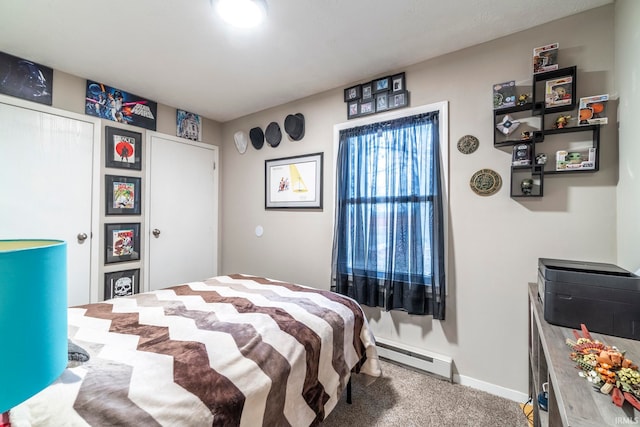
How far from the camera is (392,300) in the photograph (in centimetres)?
221

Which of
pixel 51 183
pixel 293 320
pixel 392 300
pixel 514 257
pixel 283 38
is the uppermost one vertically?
pixel 283 38

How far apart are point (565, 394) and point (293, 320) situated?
1066 mm

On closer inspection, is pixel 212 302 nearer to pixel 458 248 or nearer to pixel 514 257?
pixel 458 248

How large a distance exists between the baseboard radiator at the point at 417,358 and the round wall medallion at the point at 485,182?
1.25 metres

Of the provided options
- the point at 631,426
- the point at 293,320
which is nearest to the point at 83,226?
the point at 293,320

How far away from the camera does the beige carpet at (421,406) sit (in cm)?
159

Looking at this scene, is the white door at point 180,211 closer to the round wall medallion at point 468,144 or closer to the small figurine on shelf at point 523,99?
the round wall medallion at point 468,144

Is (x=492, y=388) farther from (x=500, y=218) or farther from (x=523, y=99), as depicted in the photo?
(x=523, y=99)

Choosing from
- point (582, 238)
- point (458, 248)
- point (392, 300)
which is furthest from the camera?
point (392, 300)

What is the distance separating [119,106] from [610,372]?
3.69 metres

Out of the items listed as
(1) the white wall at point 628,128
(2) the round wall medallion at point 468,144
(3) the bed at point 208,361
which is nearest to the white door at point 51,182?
(3) the bed at point 208,361

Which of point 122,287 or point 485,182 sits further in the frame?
point 122,287

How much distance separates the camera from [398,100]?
88.6 inches

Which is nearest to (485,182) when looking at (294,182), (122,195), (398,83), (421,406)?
(398,83)
